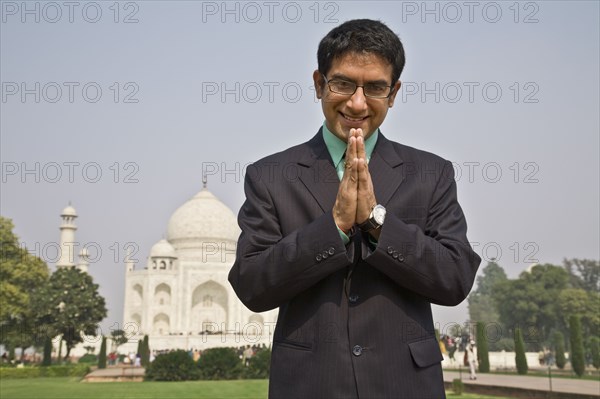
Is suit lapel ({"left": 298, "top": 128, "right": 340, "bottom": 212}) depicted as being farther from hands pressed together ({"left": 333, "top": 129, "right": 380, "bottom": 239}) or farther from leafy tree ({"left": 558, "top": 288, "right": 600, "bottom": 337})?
leafy tree ({"left": 558, "top": 288, "right": 600, "bottom": 337})

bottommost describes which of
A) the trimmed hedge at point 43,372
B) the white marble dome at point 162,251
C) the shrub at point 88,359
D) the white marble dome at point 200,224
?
the shrub at point 88,359

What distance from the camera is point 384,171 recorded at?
204cm

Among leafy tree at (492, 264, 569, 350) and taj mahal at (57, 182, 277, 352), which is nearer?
leafy tree at (492, 264, 569, 350)

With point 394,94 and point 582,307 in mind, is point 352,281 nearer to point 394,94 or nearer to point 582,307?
point 394,94

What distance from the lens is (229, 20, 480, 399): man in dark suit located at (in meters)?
1.80

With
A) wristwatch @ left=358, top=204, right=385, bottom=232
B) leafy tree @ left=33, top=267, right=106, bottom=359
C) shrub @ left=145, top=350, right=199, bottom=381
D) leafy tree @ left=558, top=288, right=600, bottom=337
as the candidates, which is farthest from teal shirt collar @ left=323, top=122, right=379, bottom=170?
leafy tree @ left=558, top=288, right=600, bottom=337

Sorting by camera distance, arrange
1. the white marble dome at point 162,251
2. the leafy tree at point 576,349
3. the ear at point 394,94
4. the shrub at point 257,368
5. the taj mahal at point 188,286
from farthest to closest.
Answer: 1. the white marble dome at point 162,251
2. the taj mahal at point 188,286
3. the leafy tree at point 576,349
4. the shrub at point 257,368
5. the ear at point 394,94

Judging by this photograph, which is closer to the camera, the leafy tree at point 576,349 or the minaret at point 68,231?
the leafy tree at point 576,349

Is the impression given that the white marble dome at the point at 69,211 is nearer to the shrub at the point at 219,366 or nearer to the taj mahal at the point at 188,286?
the taj mahal at the point at 188,286

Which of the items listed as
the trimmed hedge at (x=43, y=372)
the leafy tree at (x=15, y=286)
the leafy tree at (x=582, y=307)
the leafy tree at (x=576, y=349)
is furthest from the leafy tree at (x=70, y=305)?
the leafy tree at (x=582, y=307)

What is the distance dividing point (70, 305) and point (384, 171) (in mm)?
28656

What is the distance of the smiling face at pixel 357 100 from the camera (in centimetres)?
192

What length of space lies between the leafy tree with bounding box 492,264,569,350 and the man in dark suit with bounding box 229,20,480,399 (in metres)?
39.4

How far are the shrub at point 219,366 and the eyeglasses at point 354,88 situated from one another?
1765 centimetres
